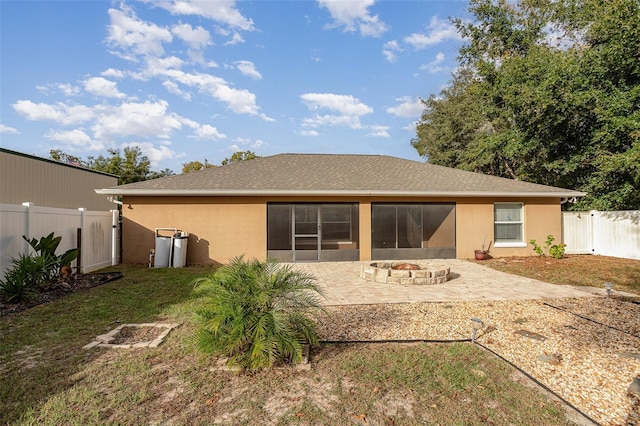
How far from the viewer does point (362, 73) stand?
55.6ft

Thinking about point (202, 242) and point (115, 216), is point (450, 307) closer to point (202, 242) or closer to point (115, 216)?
point (202, 242)

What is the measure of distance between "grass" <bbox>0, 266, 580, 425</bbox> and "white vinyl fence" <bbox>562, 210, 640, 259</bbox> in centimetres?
1222

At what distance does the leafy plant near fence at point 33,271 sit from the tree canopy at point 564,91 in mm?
17773

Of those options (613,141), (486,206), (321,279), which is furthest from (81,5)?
(613,141)

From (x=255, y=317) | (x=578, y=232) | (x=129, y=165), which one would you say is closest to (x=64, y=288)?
(x=255, y=317)

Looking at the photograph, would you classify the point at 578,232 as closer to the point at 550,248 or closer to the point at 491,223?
the point at 550,248

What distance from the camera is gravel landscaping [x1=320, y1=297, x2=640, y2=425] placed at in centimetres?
305

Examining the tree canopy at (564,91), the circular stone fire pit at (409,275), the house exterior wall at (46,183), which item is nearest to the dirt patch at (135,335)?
the circular stone fire pit at (409,275)

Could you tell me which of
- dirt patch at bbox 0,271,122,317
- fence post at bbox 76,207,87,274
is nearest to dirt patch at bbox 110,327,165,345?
dirt patch at bbox 0,271,122,317

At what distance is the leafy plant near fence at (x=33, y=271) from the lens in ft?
19.5

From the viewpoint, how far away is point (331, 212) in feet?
41.2

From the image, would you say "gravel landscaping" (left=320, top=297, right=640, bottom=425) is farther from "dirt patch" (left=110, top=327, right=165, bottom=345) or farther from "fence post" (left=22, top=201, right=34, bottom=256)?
"fence post" (left=22, top=201, right=34, bottom=256)

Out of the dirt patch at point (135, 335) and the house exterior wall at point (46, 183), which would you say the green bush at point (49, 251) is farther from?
the house exterior wall at point (46, 183)

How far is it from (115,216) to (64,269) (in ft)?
10.8
